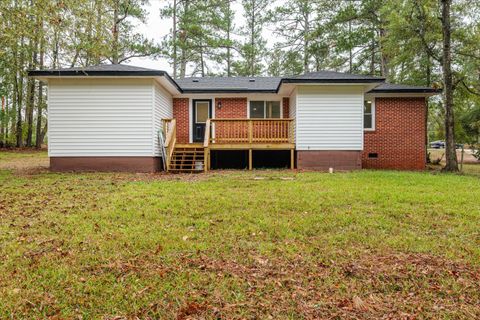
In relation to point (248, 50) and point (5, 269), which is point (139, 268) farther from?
point (248, 50)

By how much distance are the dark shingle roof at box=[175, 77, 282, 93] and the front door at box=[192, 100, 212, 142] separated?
72 cm

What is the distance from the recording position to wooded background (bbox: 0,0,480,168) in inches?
527

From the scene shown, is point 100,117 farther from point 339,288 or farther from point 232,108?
point 339,288

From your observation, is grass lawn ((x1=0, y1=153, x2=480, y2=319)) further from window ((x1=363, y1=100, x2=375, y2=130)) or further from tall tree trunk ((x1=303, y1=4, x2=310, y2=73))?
tall tree trunk ((x1=303, y1=4, x2=310, y2=73))

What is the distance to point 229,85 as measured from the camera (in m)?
13.8

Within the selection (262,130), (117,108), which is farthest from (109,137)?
(262,130)

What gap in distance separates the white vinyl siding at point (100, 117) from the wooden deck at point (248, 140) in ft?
3.25

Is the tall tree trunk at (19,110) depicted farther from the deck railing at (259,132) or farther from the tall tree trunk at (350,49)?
the tall tree trunk at (350,49)

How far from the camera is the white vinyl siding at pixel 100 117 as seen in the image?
10.3 meters

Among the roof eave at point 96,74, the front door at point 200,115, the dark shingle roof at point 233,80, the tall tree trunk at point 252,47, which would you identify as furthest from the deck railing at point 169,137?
the tall tree trunk at point 252,47

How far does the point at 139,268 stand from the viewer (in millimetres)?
2893

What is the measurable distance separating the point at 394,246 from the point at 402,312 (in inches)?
51.7

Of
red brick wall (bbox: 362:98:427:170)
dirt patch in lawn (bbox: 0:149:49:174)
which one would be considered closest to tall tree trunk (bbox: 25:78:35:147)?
dirt patch in lawn (bbox: 0:149:49:174)

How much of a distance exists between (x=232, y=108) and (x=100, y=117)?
5.39m
